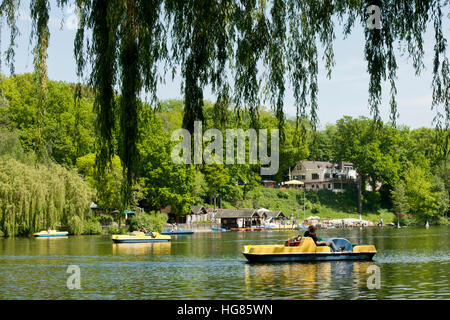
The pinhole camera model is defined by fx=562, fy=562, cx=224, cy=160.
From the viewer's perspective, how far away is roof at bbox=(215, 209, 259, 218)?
8894 cm

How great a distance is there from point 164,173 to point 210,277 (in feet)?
157

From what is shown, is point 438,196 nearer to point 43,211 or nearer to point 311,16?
point 43,211

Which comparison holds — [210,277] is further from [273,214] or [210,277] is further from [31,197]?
[273,214]

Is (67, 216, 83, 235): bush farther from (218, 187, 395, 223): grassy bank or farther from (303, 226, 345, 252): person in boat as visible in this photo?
(218, 187, 395, 223): grassy bank

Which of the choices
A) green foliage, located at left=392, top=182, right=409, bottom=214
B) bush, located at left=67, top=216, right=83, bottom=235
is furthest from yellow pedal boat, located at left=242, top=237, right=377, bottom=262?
green foliage, located at left=392, top=182, right=409, bottom=214

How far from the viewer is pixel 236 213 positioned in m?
89.4

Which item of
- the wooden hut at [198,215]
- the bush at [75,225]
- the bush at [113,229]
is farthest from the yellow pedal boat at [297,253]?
the wooden hut at [198,215]

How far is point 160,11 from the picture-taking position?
664cm

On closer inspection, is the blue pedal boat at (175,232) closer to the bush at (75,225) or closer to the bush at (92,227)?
the bush at (92,227)

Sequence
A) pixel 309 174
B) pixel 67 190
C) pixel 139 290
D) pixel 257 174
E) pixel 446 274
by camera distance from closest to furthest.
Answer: pixel 139 290 < pixel 446 274 < pixel 67 190 < pixel 257 174 < pixel 309 174

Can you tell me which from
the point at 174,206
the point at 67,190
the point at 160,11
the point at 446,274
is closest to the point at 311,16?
the point at 160,11

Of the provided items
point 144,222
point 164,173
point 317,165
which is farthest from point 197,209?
point 317,165

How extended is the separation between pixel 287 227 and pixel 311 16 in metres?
86.2

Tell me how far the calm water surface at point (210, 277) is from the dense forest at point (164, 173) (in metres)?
3.87
